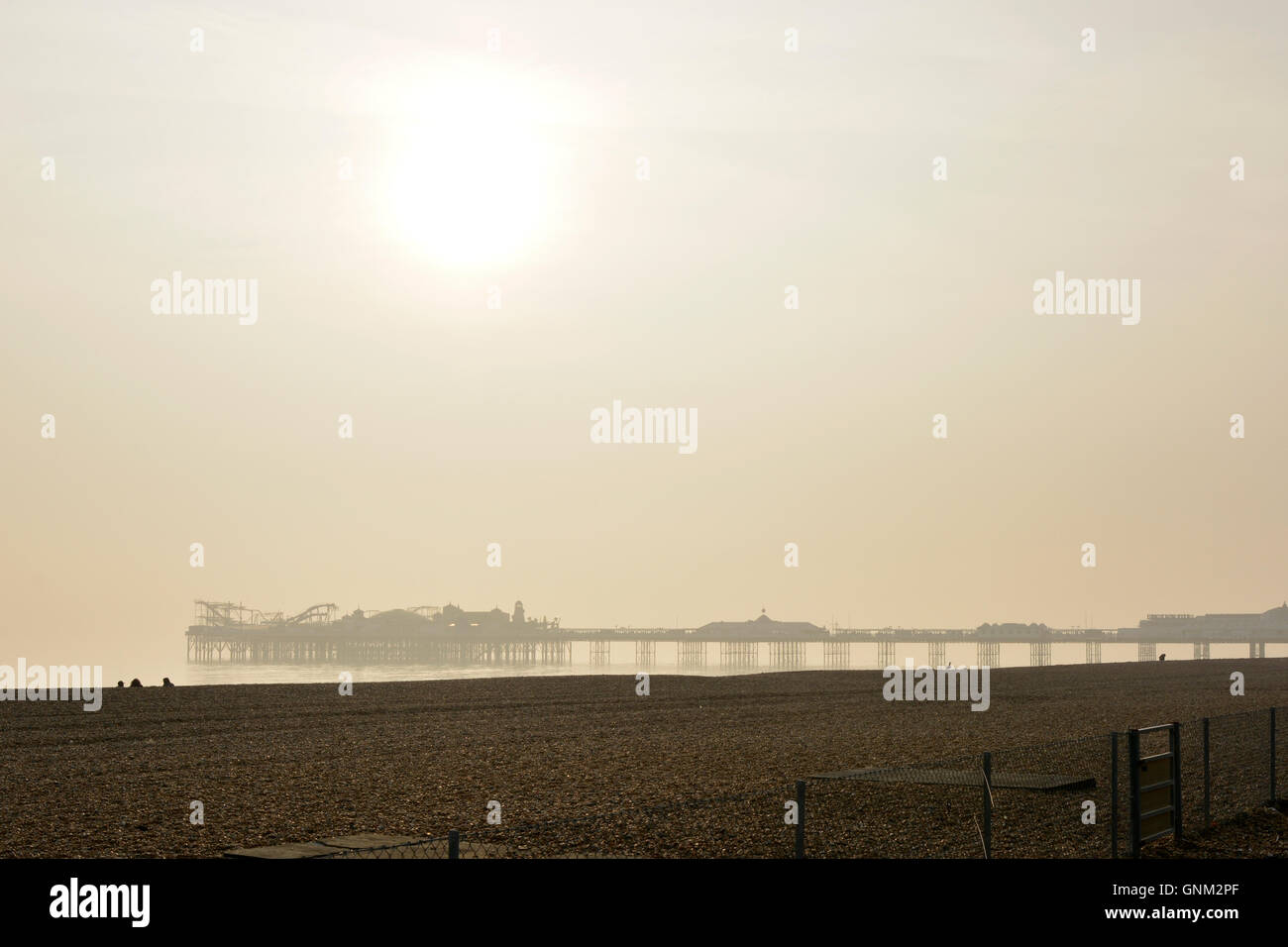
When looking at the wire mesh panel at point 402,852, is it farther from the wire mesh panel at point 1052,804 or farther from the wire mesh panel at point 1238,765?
the wire mesh panel at point 1238,765

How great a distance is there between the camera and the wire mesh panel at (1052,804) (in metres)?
14.4

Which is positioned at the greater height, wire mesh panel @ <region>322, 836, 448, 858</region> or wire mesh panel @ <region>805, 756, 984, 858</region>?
wire mesh panel @ <region>322, 836, 448, 858</region>

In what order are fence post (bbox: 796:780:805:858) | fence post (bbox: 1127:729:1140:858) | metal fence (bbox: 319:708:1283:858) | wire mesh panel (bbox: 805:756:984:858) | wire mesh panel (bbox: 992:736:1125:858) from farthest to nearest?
wire mesh panel (bbox: 992:736:1125:858) < wire mesh panel (bbox: 805:756:984:858) < metal fence (bbox: 319:708:1283:858) < fence post (bbox: 1127:729:1140:858) < fence post (bbox: 796:780:805:858)

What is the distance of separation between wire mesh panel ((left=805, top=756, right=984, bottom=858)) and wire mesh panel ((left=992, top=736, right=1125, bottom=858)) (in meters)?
0.36

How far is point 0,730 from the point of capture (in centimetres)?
2977

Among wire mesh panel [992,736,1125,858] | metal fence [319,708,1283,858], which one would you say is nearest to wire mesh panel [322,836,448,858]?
metal fence [319,708,1283,858]

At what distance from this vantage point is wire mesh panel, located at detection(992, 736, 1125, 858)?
1445 centimetres

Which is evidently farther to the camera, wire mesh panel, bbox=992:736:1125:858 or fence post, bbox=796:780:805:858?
wire mesh panel, bbox=992:736:1125:858

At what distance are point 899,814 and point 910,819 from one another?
44cm

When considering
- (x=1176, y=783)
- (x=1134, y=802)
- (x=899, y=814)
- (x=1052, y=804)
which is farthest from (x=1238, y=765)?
(x=1134, y=802)

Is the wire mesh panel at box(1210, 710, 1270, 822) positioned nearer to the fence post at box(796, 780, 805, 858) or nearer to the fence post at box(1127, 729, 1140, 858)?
the fence post at box(1127, 729, 1140, 858)

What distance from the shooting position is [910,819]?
54.0 feet
